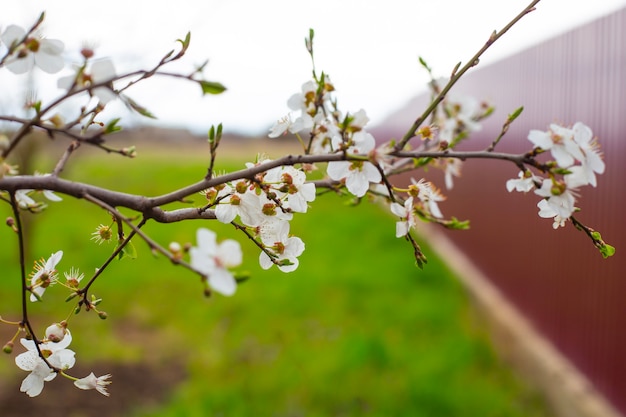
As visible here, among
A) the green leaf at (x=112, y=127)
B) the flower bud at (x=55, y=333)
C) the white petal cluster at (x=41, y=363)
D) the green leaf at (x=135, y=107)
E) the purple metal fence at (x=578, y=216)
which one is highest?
the green leaf at (x=135, y=107)

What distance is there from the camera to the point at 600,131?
340 cm

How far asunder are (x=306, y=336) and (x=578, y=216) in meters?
1.96

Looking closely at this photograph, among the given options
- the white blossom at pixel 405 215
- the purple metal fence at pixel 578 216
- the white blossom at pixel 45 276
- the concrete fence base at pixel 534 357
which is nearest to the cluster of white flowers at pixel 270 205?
the white blossom at pixel 405 215

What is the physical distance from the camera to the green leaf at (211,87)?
717 mm

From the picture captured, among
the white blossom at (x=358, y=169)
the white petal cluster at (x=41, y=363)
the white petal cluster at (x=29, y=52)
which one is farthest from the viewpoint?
the white petal cluster at (x=41, y=363)

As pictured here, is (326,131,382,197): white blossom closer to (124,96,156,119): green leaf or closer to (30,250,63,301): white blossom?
(124,96,156,119): green leaf

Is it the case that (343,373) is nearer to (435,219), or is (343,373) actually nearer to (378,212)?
(435,219)

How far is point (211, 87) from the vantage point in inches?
28.5

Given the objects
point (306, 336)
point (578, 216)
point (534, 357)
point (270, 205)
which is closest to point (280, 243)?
point (270, 205)

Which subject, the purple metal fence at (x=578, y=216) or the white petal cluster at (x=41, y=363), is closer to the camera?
the white petal cluster at (x=41, y=363)

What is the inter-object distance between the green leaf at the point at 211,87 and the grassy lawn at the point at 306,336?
1.47 metres

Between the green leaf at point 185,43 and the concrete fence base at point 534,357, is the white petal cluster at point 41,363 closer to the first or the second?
the green leaf at point 185,43

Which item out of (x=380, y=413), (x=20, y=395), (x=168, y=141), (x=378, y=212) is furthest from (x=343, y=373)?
(x=168, y=141)

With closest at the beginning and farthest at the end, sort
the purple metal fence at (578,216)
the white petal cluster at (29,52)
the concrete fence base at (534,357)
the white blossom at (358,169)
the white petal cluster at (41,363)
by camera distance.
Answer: the white petal cluster at (29,52) < the white blossom at (358,169) < the white petal cluster at (41,363) < the purple metal fence at (578,216) < the concrete fence base at (534,357)
